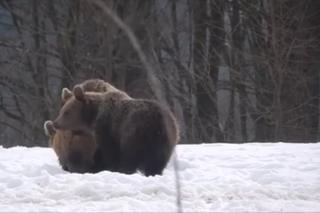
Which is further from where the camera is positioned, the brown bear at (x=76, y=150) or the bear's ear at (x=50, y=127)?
Result: the bear's ear at (x=50, y=127)

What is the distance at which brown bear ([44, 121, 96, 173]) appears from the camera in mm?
9344

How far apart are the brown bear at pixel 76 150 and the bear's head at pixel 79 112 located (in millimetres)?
76

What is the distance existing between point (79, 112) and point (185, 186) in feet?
7.11

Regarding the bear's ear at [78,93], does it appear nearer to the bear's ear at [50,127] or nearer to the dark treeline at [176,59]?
the bear's ear at [50,127]

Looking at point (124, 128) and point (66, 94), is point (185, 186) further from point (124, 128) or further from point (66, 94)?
point (66, 94)

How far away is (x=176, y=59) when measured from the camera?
2673 cm

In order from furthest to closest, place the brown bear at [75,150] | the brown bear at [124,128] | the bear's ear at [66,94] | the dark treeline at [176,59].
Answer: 1. the dark treeline at [176,59]
2. the bear's ear at [66,94]
3. the brown bear at [75,150]
4. the brown bear at [124,128]

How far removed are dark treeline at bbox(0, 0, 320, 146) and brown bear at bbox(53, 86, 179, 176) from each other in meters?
14.5

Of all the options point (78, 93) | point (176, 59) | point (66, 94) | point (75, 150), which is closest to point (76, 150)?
point (75, 150)

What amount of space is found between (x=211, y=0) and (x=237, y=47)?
5.34 feet

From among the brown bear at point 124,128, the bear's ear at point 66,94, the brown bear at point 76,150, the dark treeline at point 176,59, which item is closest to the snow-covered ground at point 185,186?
the brown bear at point 76,150

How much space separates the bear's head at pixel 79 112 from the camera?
9516 millimetres

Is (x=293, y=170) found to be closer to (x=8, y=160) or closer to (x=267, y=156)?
(x=267, y=156)

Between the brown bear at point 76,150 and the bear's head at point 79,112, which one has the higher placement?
the bear's head at point 79,112
